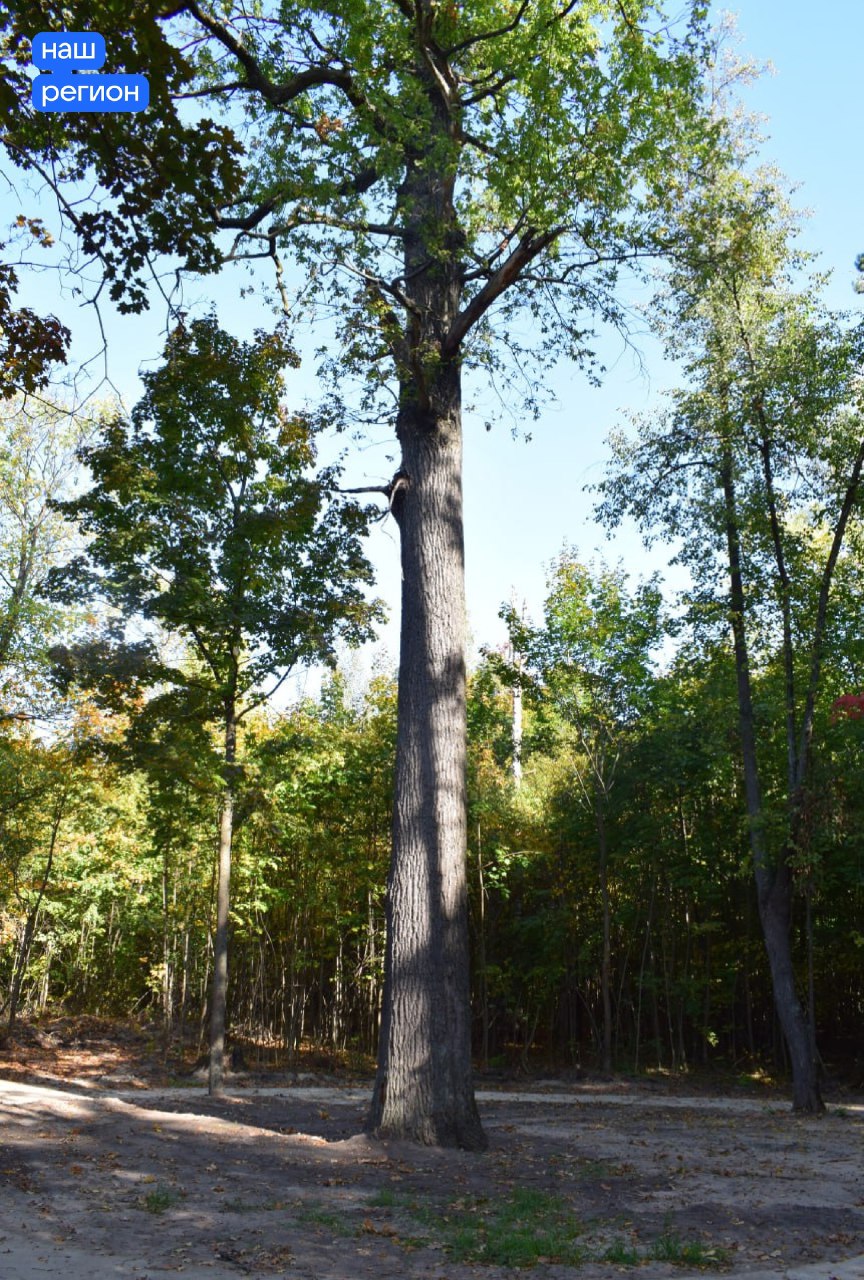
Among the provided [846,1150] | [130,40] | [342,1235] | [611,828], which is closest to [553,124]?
[130,40]

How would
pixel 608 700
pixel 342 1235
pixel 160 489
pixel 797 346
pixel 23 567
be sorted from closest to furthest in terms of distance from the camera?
pixel 342 1235 < pixel 160 489 < pixel 797 346 < pixel 608 700 < pixel 23 567

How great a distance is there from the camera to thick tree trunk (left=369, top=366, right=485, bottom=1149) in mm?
7223

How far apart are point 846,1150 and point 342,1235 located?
4.97 meters

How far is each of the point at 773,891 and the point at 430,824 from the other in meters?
5.37

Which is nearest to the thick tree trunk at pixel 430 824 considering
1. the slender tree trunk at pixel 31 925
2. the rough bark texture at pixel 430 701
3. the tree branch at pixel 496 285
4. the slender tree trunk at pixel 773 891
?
the rough bark texture at pixel 430 701

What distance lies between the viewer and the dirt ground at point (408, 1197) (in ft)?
14.0

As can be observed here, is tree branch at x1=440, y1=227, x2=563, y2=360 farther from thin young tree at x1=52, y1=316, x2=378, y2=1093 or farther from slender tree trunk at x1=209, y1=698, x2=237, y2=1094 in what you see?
slender tree trunk at x1=209, y1=698, x2=237, y2=1094

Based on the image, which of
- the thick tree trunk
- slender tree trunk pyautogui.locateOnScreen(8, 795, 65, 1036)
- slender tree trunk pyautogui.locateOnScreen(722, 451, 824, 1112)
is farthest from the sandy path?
slender tree trunk pyautogui.locateOnScreen(8, 795, 65, 1036)

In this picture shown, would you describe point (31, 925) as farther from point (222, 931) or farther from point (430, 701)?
point (430, 701)

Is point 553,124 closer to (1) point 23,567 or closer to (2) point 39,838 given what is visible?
(2) point 39,838

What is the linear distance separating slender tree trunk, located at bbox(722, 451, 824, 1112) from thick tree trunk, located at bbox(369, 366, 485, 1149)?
4.51 metres

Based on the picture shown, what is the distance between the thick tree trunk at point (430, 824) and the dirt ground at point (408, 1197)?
0.42 meters

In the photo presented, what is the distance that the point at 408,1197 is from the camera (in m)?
5.66

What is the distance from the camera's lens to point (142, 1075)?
13422 mm
